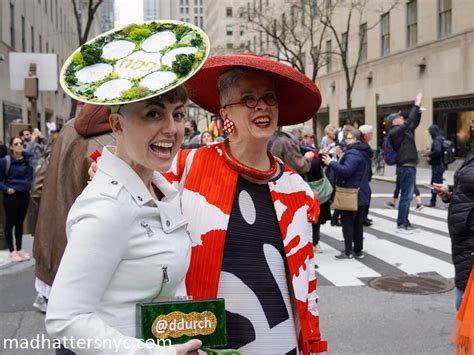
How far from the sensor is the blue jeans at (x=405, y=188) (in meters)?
10.3

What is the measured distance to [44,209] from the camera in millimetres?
3480

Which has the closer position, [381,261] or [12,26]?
[381,261]

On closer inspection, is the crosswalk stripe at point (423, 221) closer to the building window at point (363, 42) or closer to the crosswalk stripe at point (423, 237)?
the crosswalk stripe at point (423, 237)

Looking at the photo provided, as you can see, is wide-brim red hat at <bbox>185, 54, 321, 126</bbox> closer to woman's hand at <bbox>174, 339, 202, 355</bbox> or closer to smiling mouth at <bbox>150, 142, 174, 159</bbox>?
smiling mouth at <bbox>150, 142, 174, 159</bbox>

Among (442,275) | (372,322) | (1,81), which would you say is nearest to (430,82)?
(1,81)

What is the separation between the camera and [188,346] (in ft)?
5.32

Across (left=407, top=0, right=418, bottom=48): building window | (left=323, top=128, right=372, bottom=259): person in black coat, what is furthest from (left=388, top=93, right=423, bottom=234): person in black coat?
(left=407, top=0, right=418, bottom=48): building window

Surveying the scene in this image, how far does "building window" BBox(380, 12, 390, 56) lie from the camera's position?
31.6m

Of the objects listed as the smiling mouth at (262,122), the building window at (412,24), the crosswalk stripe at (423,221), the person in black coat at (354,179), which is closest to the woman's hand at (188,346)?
the smiling mouth at (262,122)

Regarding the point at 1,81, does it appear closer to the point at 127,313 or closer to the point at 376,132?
the point at 376,132

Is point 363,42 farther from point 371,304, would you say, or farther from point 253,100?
point 253,100

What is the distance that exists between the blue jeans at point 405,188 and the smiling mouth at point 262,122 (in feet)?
Answer: 27.2

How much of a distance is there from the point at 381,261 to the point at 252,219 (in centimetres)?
623

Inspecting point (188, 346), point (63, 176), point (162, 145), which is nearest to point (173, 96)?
point (162, 145)
